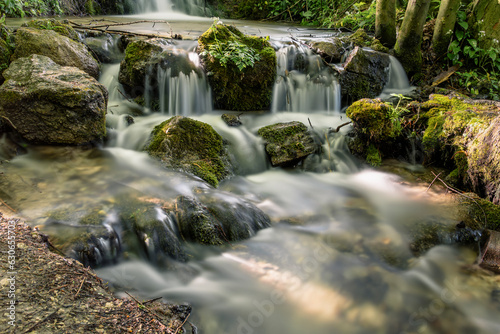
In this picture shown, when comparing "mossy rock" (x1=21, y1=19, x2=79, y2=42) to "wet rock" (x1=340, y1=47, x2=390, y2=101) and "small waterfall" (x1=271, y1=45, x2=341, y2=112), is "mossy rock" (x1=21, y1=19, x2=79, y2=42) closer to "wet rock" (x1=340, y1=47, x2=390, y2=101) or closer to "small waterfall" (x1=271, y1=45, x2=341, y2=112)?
"small waterfall" (x1=271, y1=45, x2=341, y2=112)

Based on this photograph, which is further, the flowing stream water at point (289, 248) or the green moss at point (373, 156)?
the green moss at point (373, 156)

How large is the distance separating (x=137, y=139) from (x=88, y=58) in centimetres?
254

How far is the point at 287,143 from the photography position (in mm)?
5355

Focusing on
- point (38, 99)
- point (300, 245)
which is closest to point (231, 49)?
point (38, 99)

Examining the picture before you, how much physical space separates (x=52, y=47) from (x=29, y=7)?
592cm

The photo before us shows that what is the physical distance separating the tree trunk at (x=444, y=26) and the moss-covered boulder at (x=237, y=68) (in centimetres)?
439

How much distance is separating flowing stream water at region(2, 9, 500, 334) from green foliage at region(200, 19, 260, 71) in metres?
1.40

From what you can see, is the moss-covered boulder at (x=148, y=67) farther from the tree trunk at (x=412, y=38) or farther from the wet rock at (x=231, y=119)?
the tree trunk at (x=412, y=38)

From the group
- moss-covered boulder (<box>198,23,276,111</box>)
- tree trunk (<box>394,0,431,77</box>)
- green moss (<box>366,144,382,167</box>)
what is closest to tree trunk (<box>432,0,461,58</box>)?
tree trunk (<box>394,0,431,77</box>)

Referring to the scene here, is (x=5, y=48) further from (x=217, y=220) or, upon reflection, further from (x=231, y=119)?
(x=217, y=220)

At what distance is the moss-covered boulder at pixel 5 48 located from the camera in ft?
17.2

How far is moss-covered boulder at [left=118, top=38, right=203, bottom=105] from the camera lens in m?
6.03

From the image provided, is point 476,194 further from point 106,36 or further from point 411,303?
point 106,36

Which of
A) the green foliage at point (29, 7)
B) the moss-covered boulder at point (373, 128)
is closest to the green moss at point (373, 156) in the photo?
the moss-covered boulder at point (373, 128)
